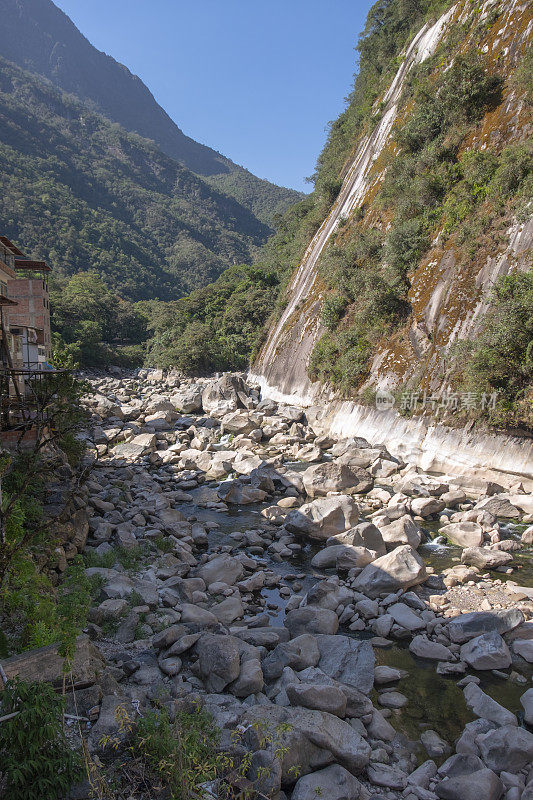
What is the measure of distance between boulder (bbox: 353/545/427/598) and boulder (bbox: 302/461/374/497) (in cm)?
490

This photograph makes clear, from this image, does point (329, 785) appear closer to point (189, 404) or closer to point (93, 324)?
point (189, 404)

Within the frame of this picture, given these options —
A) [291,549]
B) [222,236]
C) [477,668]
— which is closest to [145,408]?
[291,549]

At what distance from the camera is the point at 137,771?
11.2 ft

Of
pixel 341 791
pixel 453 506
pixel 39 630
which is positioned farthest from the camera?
pixel 453 506

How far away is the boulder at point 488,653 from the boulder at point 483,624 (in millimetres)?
301

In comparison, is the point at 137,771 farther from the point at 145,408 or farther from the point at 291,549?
the point at 145,408

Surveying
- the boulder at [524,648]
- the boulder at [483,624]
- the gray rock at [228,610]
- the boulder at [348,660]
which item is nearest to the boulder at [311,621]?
the boulder at [348,660]

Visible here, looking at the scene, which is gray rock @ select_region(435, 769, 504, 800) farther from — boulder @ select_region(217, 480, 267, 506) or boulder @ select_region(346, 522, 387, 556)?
boulder @ select_region(217, 480, 267, 506)

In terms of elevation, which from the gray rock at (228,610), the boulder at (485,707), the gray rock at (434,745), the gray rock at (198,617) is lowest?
the gray rock at (228,610)

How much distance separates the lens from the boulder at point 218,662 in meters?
5.16

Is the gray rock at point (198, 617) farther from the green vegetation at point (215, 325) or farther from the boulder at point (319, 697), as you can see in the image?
the green vegetation at point (215, 325)

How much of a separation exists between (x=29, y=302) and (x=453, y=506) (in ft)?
71.3

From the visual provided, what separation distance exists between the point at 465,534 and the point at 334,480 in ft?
14.5

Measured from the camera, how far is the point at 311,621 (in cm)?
671
